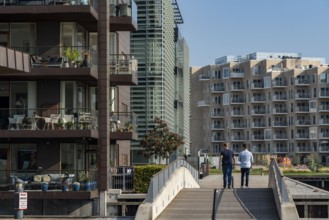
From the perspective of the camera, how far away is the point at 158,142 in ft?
194

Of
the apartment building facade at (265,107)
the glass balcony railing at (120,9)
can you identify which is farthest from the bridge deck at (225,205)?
the apartment building facade at (265,107)

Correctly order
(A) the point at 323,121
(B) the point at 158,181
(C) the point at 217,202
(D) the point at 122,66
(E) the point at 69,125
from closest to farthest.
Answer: (B) the point at 158,181 → (C) the point at 217,202 → (E) the point at 69,125 → (D) the point at 122,66 → (A) the point at 323,121

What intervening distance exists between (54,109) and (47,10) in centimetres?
442

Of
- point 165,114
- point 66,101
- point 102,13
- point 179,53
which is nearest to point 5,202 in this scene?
point 66,101

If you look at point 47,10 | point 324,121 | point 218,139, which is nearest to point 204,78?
point 218,139

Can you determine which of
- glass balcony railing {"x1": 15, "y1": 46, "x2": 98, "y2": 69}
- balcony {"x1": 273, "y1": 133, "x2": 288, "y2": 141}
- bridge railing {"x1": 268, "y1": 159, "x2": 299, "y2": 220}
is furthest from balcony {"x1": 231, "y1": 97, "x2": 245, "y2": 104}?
bridge railing {"x1": 268, "y1": 159, "x2": 299, "y2": 220}

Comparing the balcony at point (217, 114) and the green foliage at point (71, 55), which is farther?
the balcony at point (217, 114)

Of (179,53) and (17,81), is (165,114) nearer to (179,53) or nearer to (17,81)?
(179,53)

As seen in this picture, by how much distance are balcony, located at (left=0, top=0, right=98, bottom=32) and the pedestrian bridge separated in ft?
26.3

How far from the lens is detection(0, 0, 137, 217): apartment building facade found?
105 ft

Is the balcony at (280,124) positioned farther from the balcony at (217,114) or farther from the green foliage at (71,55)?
the green foliage at (71,55)

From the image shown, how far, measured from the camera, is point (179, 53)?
259ft

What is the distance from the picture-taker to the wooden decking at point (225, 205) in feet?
80.4

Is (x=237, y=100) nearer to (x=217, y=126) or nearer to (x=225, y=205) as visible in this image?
(x=217, y=126)
